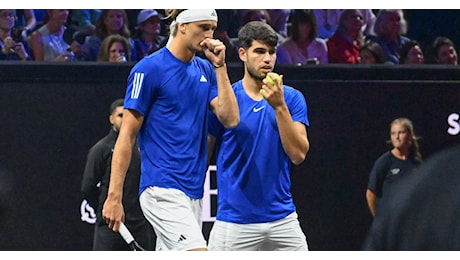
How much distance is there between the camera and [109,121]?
829 centimetres

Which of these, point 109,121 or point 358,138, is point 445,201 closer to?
point 358,138

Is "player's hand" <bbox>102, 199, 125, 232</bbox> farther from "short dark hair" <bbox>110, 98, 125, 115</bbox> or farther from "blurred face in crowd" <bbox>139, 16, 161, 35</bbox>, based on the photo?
"blurred face in crowd" <bbox>139, 16, 161, 35</bbox>

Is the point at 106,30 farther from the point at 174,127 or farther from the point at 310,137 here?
the point at 174,127

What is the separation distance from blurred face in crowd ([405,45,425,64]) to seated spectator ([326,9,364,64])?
40 centimetres

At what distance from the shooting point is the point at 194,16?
18.9ft

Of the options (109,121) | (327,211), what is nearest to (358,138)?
(327,211)

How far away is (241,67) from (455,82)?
5.39 ft

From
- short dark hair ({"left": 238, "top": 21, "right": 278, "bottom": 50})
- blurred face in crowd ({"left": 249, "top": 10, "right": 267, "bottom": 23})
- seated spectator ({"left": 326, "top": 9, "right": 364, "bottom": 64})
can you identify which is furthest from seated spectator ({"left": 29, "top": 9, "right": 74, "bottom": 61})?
short dark hair ({"left": 238, "top": 21, "right": 278, "bottom": 50})

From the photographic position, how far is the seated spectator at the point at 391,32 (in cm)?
884

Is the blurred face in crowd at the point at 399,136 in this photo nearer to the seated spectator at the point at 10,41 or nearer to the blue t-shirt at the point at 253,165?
the blue t-shirt at the point at 253,165

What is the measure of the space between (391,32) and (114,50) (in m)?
2.29
